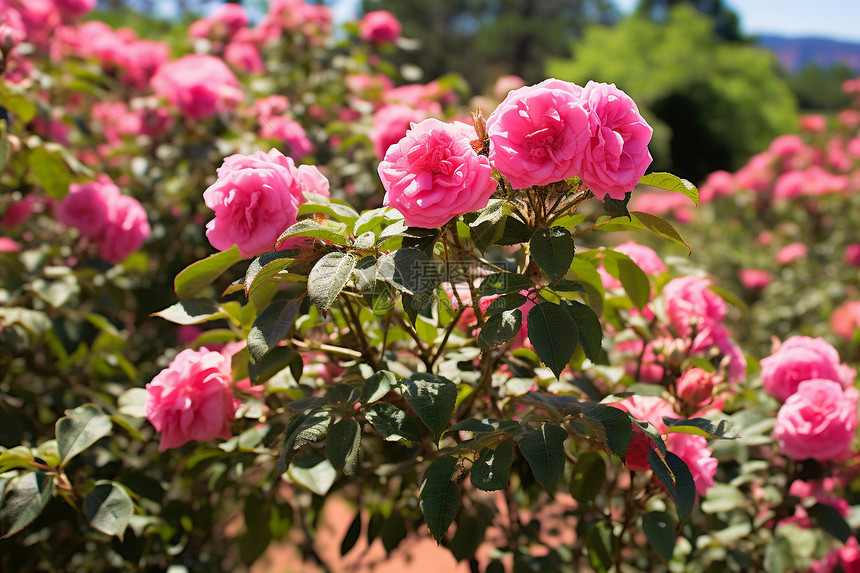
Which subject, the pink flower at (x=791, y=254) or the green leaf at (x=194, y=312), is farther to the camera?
the pink flower at (x=791, y=254)

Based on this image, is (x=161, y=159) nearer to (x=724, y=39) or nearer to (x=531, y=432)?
(x=531, y=432)

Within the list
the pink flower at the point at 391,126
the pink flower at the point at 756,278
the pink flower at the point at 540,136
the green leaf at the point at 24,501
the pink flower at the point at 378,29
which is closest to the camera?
the pink flower at the point at 540,136

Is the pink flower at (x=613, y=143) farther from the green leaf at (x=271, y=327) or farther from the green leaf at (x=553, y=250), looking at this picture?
the green leaf at (x=271, y=327)

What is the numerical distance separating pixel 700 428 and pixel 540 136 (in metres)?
0.53

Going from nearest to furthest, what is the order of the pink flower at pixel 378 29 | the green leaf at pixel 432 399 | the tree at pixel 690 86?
the green leaf at pixel 432 399
the pink flower at pixel 378 29
the tree at pixel 690 86

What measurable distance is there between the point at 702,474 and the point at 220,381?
869mm

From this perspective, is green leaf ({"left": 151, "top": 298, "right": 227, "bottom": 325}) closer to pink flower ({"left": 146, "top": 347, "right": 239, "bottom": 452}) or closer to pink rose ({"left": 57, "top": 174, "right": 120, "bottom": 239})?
pink flower ({"left": 146, "top": 347, "right": 239, "bottom": 452})

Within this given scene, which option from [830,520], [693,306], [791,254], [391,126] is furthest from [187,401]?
[791,254]

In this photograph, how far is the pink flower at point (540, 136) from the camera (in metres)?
0.83

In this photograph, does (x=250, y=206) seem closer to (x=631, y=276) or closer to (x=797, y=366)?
(x=631, y=276)

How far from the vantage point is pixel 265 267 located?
909 millimetres

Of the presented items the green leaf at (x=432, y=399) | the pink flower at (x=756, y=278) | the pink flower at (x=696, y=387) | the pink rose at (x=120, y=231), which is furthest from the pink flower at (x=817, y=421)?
the pink flower at (x=756, y=278)

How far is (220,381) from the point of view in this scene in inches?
46.0

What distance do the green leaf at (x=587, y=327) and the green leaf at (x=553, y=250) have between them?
0.35ft
